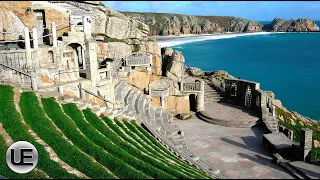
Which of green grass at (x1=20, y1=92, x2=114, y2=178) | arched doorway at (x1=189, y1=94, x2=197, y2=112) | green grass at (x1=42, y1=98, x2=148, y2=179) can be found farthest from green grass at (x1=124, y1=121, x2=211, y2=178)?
arched doorway at (x1=189, y1=94, x2=197, y2=112)

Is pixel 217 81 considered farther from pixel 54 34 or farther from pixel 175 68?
pixel 54 34

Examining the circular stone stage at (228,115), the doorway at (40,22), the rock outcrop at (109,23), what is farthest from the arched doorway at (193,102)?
the doorway at (40,22)

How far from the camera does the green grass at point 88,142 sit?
11555mm

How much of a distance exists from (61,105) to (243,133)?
1365 centimetres

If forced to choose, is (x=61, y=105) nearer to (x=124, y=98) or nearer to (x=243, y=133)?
(x=124, y=98)

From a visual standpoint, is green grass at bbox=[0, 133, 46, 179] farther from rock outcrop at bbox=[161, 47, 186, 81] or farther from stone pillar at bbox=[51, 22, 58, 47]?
rock outcrop at bbox=[161, 47, 186, 81]

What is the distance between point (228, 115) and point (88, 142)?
1622 cm

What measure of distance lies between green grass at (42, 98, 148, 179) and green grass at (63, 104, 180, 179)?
5 centimetres

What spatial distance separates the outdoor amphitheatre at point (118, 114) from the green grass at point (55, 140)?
4 centimetres

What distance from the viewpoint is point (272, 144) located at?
1986 cm

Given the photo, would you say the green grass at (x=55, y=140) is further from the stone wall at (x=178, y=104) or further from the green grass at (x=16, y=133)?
the stone wall at (x=178, y=104)

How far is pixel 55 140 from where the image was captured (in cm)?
1321

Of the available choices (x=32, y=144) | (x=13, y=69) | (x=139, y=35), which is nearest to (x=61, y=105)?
(x=13, y=69)

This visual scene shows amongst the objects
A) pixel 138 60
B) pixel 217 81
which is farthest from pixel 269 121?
pixel 138 60
